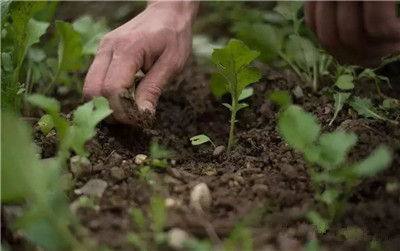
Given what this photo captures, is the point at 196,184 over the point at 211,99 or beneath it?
over

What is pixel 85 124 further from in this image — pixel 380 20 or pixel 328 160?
pixel 380 20

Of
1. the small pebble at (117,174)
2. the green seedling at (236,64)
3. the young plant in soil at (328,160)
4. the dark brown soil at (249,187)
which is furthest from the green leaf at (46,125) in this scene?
the young plant in soil at (328,160)

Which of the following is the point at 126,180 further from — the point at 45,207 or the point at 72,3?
the point at 72,3

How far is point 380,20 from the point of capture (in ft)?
3.74

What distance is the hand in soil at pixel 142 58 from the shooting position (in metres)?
1.46

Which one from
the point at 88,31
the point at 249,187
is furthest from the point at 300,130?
the point at 88,31

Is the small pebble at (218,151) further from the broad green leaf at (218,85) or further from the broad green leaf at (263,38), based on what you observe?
the broad green leaf at (263,38)

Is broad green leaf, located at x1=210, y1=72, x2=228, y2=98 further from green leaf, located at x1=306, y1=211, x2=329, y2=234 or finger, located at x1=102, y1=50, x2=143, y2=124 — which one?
green leaf, located at x1=306, y1=211, x2=329, y2=234

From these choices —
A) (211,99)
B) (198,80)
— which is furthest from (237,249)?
(198,80)

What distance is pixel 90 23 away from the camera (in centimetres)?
187

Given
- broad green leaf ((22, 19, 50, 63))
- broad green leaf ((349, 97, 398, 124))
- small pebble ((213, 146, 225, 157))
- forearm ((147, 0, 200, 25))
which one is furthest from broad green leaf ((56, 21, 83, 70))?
broad green leaf ((349, 97, 398, 124))

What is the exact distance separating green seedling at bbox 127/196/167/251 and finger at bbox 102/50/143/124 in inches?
15.3

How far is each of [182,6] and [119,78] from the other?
1.25 ft

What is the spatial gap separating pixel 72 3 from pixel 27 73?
86 centimetres
